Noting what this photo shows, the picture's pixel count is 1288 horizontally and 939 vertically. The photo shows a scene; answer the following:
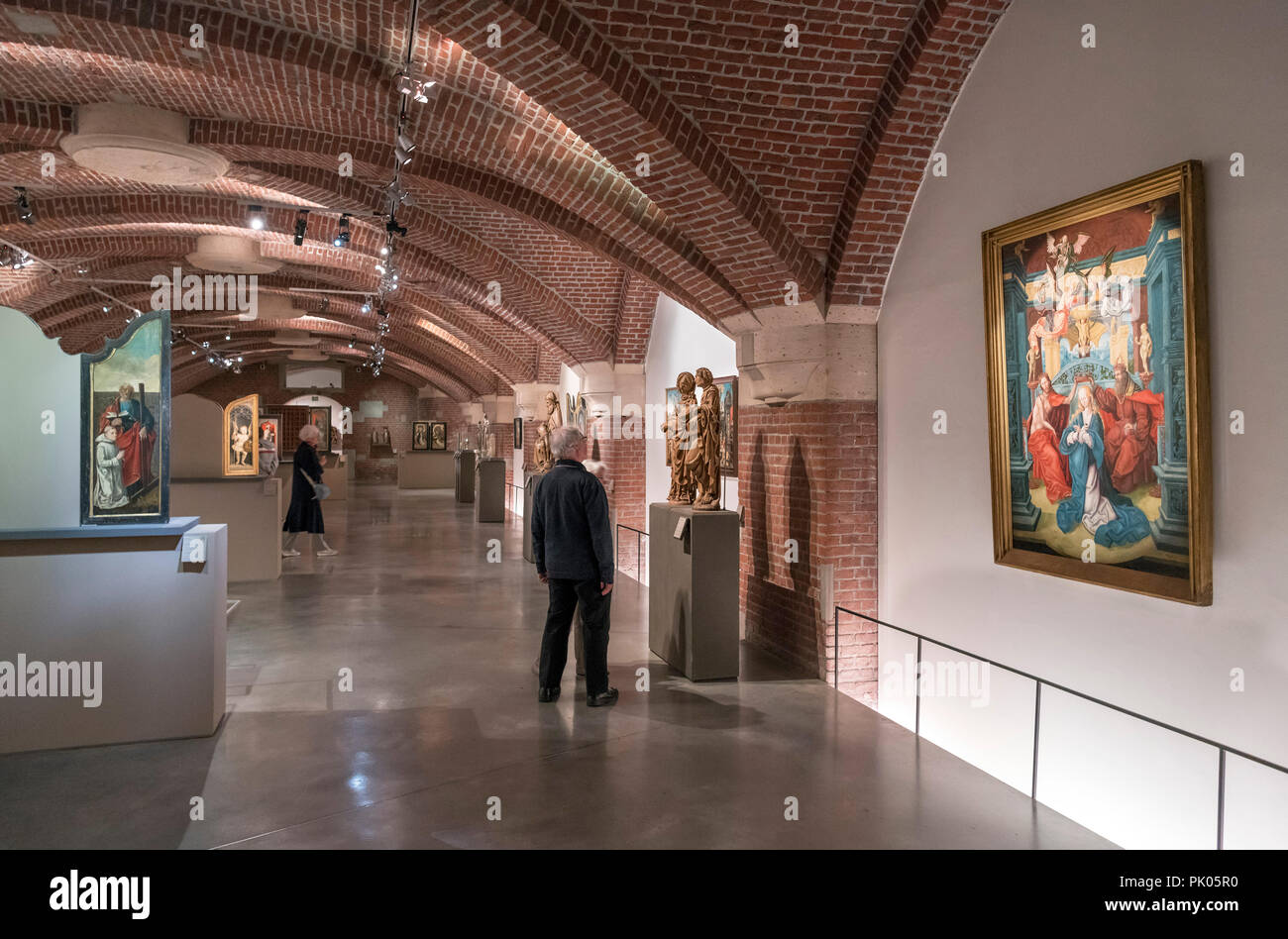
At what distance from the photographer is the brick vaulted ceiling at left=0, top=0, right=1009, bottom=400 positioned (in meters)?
5.29

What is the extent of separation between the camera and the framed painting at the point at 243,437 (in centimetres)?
1154

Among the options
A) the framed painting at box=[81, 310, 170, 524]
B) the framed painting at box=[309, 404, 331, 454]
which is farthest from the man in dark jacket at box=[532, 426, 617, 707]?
the framed painting at box=[309, 404, 331, 454]

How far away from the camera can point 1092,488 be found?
4441 mm

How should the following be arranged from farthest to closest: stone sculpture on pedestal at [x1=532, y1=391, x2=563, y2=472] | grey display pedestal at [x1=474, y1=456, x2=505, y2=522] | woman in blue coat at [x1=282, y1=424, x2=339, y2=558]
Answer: grey display pedestal at [x1=474, y1=456, x2=505, y2=522] < stone sculpture on pedestal at [x1=532, y1=391, x2=563, y2=472] < woman in blue coat at [x1=282, y1=424, x2=339, y2=558]

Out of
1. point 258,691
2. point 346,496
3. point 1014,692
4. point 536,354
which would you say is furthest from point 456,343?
point 1014,692

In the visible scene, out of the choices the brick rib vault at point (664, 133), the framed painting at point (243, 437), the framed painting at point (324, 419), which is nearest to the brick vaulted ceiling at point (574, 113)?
the brick rib vault at point (664, 133)

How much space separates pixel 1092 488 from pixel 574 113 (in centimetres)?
386

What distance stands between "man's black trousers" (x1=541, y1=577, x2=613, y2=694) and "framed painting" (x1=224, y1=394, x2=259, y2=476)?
758cm

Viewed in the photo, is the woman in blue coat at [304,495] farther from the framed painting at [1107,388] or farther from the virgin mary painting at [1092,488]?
the virgin mary painting at [1092,488]

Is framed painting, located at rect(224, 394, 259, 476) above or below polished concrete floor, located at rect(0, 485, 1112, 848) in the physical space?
above

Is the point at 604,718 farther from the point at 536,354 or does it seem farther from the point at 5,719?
the point at 536,354

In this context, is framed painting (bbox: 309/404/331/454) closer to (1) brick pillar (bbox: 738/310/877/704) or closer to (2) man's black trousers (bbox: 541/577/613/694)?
(1) brick pillar (bbox: 738/310/877/704)

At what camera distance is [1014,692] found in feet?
17.0
